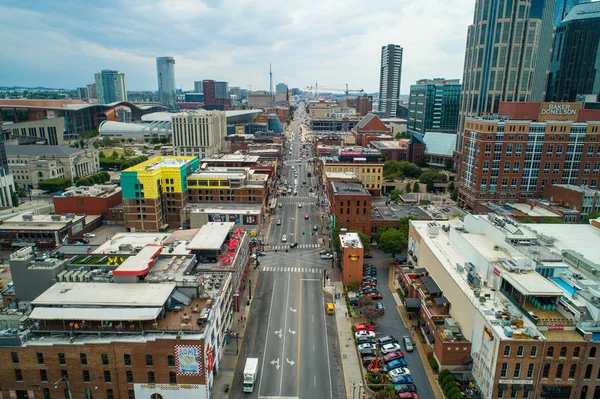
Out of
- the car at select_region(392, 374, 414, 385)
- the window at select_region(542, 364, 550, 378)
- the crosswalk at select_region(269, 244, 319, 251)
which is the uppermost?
the window at select_region(542, 364, 550, 378)

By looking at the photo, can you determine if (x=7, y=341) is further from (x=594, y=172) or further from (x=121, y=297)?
(x=594, y=172)

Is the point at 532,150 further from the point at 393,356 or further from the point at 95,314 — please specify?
the point at 95,314

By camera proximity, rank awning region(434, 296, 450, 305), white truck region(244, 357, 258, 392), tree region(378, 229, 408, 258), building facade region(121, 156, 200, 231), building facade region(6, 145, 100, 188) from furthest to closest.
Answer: building facade region(6, 145, 100, 188) → building facade region(121, 156, 200, 231) → tree region(378, 229, 408, 258) → awning region(434, 296, 450, 305) → white truck region(244, 357, 258, 392)

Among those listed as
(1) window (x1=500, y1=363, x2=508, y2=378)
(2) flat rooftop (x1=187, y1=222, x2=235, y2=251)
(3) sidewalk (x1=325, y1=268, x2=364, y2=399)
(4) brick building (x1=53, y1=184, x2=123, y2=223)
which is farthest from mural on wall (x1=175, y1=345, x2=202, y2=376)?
(4) brick building (x1=53, y1=184, x2=123, y2=223)

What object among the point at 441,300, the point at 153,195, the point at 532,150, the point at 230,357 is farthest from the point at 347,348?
the point at 532,150

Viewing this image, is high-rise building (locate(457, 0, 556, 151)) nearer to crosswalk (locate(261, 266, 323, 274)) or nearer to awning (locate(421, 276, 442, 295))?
awning (locate(421, 276, 442, 295))

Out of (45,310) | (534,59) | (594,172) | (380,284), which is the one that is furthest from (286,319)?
(534,59)
